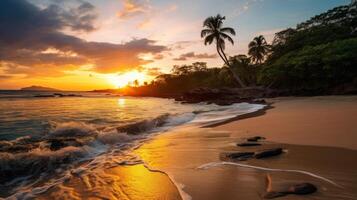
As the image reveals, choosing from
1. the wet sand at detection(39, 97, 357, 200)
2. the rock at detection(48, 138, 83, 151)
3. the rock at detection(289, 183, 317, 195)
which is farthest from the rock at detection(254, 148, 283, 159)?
the rock at detection(48, 138, 83, 151)

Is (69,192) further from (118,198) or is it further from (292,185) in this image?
(292,185)

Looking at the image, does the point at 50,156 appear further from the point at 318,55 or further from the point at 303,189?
the point at 318,55

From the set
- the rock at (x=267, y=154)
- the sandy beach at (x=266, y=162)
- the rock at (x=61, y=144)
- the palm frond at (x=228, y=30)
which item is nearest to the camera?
the sandy beach at (x=266, y=162)

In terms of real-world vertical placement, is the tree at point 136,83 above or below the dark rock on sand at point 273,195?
above

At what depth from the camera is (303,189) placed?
3.31 metres

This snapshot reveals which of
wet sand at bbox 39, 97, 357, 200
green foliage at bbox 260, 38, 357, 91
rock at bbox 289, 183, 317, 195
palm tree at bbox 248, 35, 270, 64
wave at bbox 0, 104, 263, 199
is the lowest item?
wave at bbox 0, 104, 263, 199

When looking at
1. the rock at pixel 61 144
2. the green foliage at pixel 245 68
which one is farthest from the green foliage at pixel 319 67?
the rock at pixel 61 144

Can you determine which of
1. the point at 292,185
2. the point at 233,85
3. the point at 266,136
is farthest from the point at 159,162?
the point at 233,85

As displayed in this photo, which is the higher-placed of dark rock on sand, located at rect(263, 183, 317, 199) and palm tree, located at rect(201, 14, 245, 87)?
palm tree, located at rect(201, 14, 245, 87)

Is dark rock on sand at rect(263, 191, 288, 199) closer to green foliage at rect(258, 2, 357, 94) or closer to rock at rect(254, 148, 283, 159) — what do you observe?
rock at rect(254, 148, 283, 159)

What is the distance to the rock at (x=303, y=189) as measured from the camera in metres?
3.28

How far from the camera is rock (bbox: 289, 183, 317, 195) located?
10.8ft

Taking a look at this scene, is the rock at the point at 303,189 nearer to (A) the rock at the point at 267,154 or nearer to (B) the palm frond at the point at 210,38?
(A) the rock at the point at 267,154

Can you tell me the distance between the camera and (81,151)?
22.8 feet
